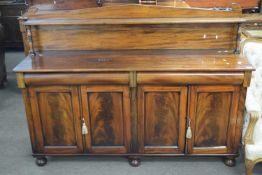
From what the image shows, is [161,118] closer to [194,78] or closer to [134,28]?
[194,78]

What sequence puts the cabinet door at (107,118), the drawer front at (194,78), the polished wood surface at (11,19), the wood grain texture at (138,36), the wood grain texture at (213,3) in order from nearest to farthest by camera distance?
the drawer front at (194,78)
the cabinet door at (107,118)
the wood grain texture at (138,36)
the wood grain texture at (213,3)
the polished wood surface at (11,19)

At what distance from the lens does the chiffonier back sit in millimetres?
2191

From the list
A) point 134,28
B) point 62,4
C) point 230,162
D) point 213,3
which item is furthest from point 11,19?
point 230,162

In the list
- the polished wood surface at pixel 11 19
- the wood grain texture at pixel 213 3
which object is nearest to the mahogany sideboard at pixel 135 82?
the wood grain texture at pixel 213 3

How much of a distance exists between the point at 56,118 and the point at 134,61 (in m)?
0.67

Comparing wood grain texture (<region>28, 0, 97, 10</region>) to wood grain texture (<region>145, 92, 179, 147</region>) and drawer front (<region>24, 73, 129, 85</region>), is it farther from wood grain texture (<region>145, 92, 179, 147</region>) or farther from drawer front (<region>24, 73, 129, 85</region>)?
wood grain texture (<region>145, 92, 179, 147</region>)

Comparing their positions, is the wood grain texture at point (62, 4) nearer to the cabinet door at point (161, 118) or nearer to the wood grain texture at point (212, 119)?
the cabinet door at point (161, 118)

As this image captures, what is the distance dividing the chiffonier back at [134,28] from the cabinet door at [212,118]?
1.28ft

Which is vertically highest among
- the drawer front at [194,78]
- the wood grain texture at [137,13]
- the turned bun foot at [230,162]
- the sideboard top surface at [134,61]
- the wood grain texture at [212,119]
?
the wood grain texture at [137,13]

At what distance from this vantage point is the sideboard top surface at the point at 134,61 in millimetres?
2027

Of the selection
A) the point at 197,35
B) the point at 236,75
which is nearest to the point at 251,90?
the point at 236,75

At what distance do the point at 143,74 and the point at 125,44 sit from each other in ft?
1.23

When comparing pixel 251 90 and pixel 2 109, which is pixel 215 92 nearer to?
pixel 251 90

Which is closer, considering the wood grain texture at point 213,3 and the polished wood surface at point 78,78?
the polished wood surface at point 78,78
